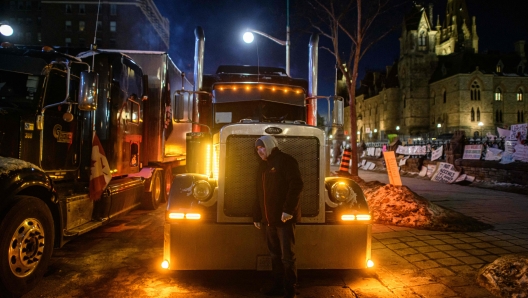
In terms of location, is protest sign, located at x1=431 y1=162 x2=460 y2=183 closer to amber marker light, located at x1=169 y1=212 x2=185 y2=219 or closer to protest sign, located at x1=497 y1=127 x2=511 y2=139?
protest sign, located at x1=497 y1=127 x2=511 y2=139

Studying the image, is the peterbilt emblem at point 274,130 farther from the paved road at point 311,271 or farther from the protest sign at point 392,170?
the protest sign at point 392,170

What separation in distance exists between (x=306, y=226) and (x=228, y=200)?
100cm

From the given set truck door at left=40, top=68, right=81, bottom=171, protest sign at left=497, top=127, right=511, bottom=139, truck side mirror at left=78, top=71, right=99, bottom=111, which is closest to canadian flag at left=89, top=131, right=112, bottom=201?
truck door at left=40, top=68, right=81, bottom=171

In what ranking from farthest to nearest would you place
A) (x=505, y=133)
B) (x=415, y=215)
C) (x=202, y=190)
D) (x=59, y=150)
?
1. (x=505, y=133)
2. (x=415, y=215)
3. (x=59, y=150)
4. (x=202, y=190)

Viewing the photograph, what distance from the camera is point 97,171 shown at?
642 centimetres

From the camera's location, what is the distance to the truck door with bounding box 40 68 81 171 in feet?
18.3

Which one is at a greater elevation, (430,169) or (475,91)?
(475,91)

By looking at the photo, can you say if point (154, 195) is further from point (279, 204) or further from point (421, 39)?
point (421, 39)

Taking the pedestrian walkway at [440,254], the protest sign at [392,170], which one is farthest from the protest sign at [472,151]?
the protest sign at [392,170]

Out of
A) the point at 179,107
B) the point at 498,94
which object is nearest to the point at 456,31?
the point at 498,94

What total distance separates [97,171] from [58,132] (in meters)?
0.92

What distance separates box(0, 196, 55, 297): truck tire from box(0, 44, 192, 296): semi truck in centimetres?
1

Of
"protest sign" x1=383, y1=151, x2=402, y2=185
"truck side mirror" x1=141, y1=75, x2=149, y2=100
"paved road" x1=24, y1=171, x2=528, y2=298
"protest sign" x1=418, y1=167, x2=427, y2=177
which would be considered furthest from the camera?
"protest sign" x1=418, y1=167, x2=427, y2=177

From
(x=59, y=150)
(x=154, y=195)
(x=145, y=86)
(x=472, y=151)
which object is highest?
(x=145, y=86)
